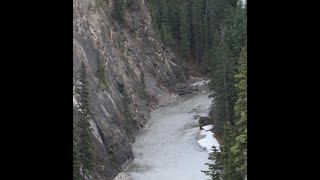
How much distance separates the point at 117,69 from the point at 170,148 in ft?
51.4

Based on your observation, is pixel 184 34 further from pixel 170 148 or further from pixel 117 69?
pixel 170 148

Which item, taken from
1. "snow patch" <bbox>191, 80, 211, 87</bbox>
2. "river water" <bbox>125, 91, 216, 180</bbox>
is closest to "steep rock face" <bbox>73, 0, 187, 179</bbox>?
"river water" <bbox>125, 91, 216, 180</bbox>

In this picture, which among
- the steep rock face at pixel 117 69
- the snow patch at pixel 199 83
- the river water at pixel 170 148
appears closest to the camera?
the river water at pixel 170 148

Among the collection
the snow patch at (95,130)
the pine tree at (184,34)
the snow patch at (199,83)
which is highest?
the pine tree at (184,34)

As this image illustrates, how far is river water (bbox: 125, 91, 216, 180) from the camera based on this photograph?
35.4 m

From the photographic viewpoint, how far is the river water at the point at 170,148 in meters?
35.4

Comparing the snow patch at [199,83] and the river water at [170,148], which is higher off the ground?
the snow patch at [199,83]

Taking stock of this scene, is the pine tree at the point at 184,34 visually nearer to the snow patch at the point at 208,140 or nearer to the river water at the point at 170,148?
the river water at the point at 170,148

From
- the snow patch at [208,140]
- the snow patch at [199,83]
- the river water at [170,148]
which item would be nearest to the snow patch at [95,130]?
the river water at [170,148]

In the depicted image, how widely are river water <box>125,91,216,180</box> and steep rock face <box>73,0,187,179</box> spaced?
120 centimetres

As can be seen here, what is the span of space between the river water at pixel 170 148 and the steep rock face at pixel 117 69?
1.20 meters
